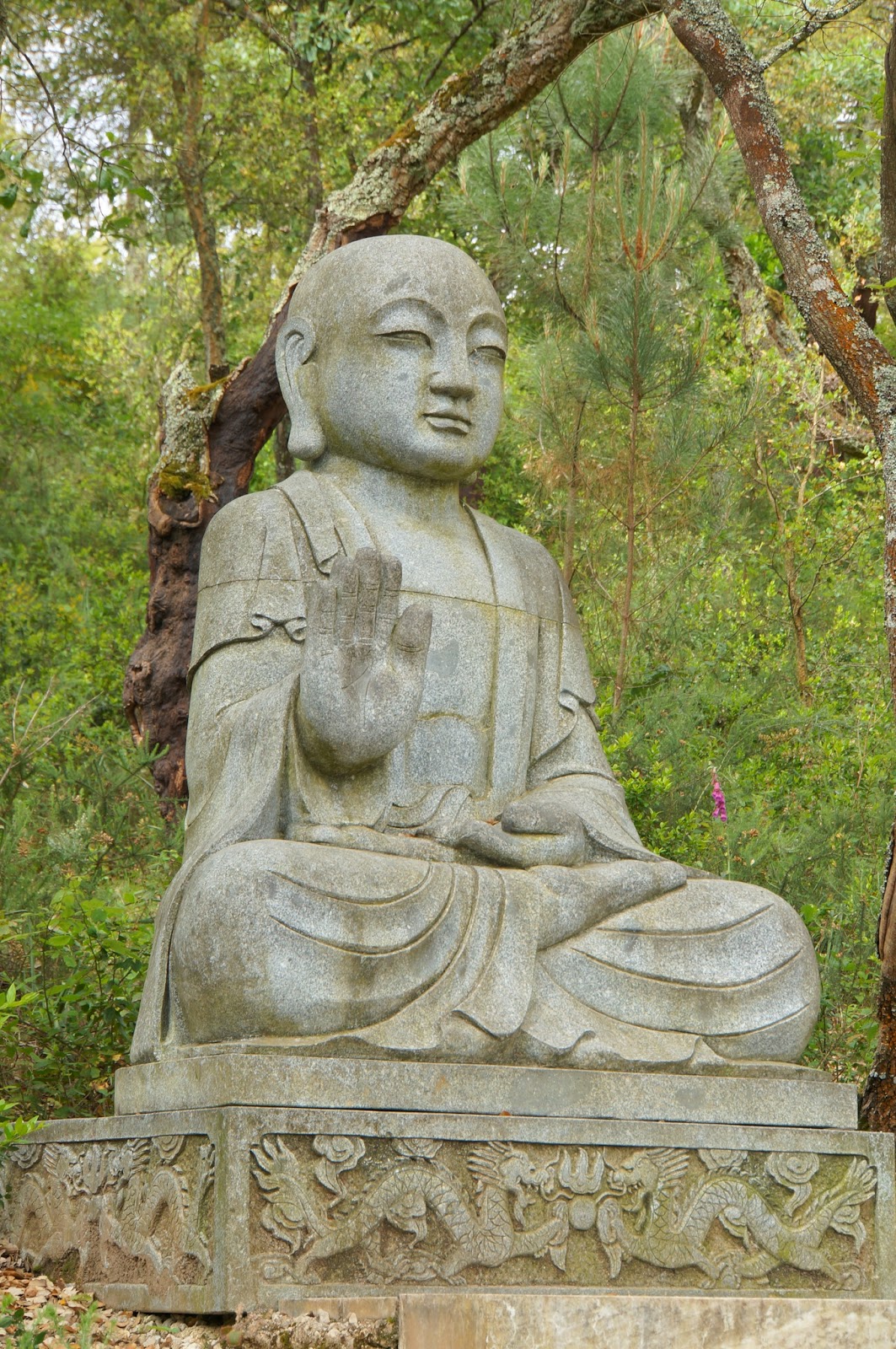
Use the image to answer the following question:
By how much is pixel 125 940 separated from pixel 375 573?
2.14m

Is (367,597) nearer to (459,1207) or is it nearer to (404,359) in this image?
(404,359)

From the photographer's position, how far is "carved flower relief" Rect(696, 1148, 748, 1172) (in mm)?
4348

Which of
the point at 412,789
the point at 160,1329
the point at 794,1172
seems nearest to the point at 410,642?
the point at 412,789

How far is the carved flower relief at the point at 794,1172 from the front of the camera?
442 cm

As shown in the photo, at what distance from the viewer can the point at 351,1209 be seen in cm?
400

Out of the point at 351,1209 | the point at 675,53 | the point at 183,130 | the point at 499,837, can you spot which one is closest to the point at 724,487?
the point at 675,53

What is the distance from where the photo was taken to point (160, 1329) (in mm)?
3977

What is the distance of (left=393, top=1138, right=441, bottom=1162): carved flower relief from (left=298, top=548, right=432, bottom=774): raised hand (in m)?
1.04

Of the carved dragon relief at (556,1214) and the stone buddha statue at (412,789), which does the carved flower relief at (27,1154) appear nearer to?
the stone buddha statue at (412,789)

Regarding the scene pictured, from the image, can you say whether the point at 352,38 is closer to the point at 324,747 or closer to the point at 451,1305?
the point at 324,747

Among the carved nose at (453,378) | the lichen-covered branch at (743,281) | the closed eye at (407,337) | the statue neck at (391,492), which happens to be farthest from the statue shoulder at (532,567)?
the lichen-covered branch at (743,281)

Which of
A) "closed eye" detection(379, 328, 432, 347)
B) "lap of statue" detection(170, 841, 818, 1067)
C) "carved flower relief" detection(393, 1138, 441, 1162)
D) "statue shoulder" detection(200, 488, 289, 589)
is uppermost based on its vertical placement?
"closed eye" detection(379, 328, 432, 347)

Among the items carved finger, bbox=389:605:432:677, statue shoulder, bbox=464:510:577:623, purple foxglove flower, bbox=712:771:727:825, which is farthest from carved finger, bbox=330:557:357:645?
purple foxglove flower, bbox=712:771:727:825

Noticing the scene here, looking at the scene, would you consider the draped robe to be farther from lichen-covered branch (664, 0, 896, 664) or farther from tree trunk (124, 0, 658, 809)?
tree trunk (124, 0, 658, 809)
